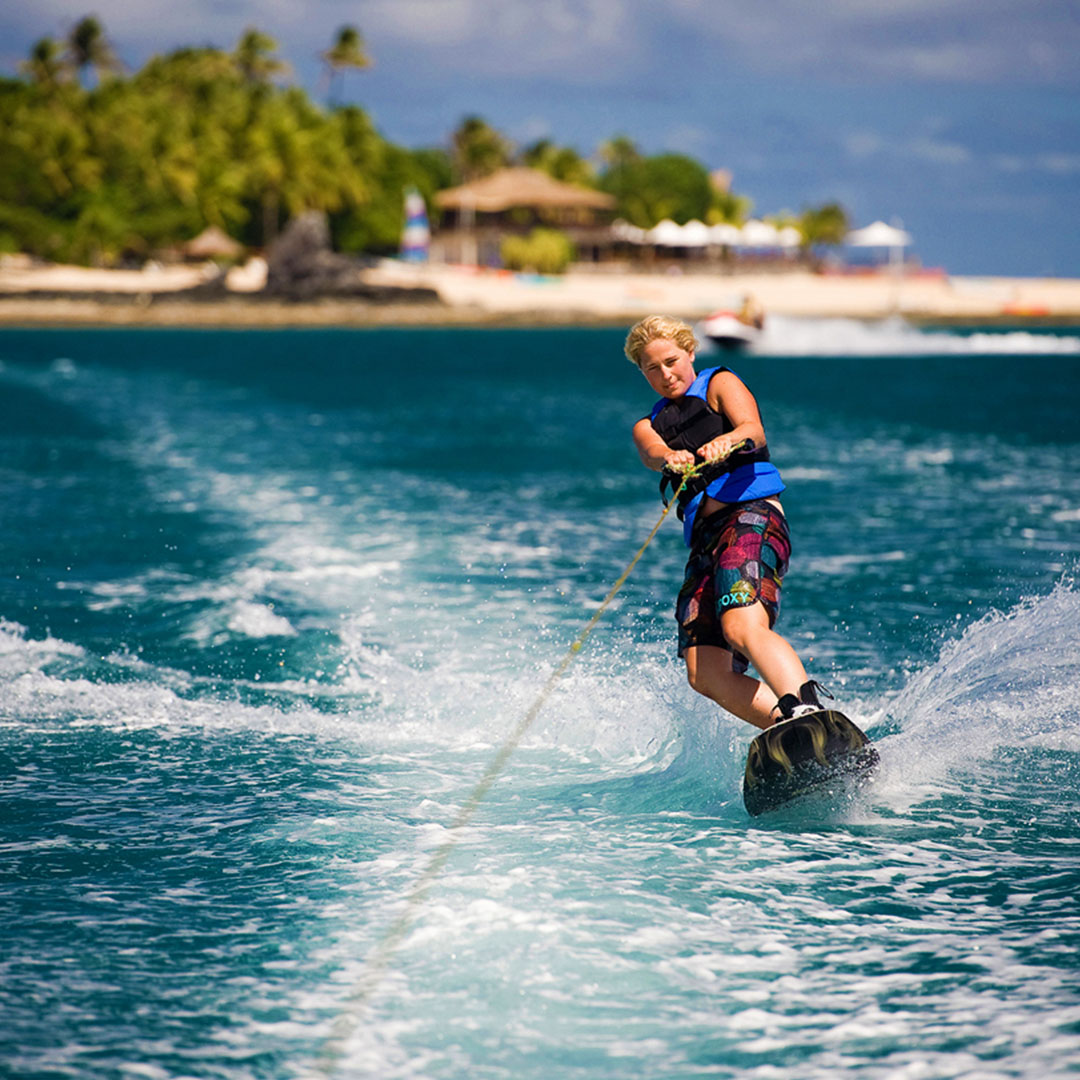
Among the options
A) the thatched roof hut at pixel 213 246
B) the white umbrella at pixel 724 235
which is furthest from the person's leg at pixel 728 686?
the white umbrella at pixel 724 235

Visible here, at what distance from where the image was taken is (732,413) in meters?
5.29

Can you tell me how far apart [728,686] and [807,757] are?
1.72 feet

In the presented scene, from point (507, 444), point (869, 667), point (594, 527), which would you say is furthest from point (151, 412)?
point (869, 667)

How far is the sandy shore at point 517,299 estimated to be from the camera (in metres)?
87.9

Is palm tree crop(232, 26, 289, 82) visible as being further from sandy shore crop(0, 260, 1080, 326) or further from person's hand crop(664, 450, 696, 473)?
person's hand crop(664, 450, 696, 473)

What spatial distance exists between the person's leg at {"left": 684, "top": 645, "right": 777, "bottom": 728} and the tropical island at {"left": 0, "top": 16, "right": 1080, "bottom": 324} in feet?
281

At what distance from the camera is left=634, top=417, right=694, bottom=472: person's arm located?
5215mm

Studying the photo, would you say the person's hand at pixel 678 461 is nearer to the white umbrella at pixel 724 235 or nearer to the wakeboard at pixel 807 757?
the wakeboard at pixel 807 757

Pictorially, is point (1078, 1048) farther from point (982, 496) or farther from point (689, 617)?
point (982, 496)

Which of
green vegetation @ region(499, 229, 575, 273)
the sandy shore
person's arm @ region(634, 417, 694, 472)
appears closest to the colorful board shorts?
person's arm @ region(634, 417, 694, 472)

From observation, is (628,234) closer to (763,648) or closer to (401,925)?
(763,648)

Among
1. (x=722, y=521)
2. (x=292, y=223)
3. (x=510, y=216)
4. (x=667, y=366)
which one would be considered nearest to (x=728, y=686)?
(x=722, y=521)

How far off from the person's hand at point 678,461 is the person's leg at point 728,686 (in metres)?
0.76

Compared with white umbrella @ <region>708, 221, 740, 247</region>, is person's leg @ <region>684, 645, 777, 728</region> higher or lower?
lower
